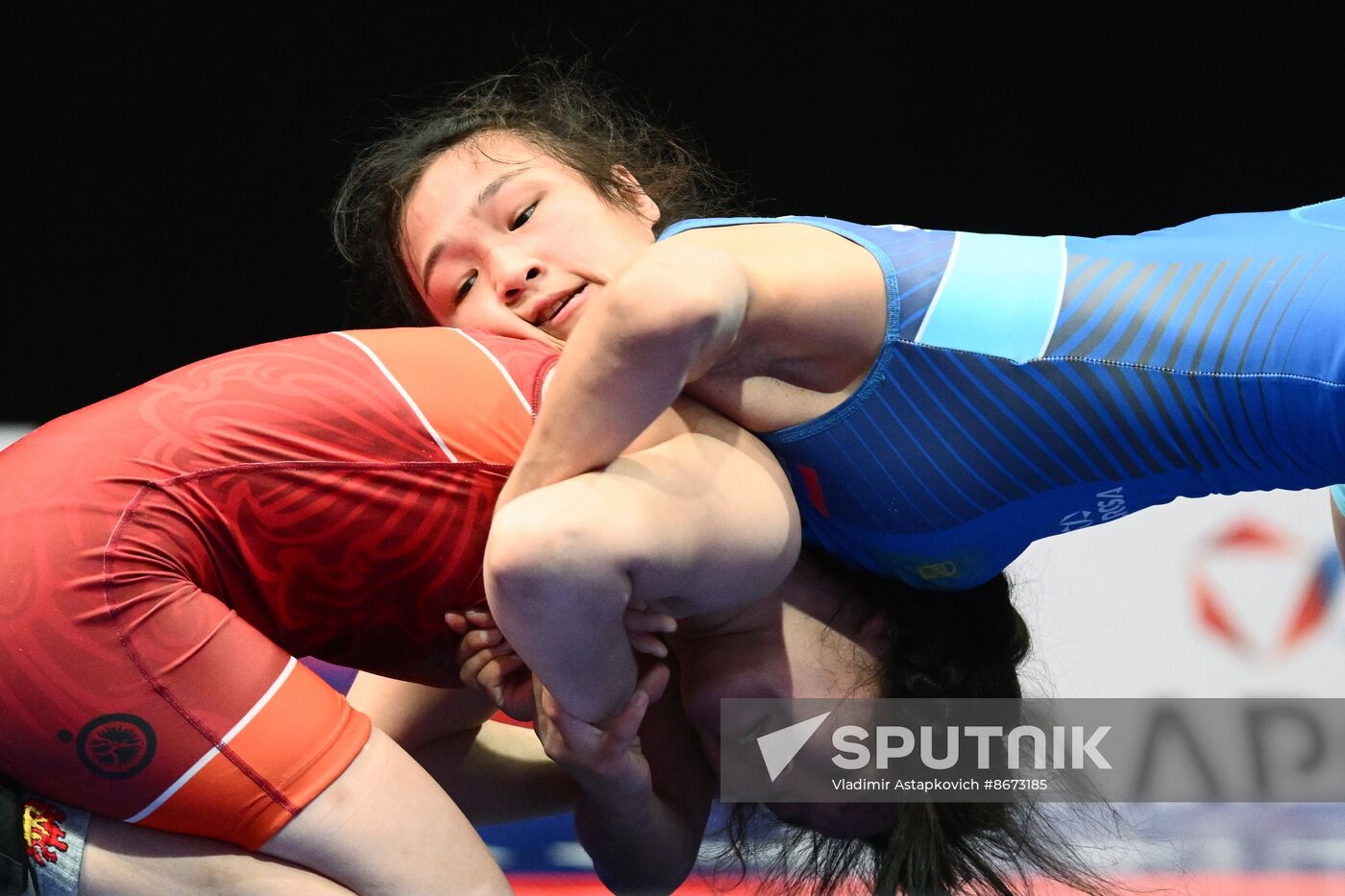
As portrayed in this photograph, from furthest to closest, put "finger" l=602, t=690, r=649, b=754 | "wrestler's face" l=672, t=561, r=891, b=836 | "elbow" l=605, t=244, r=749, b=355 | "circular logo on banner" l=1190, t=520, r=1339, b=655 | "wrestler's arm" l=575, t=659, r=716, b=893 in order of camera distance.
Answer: "circular logo on banner" l=1190, t=520, r=1339, b=655 → "wrestler's arm" l=575, t=659, r=716, b=893 → "wrestler's face" l=672, t=561, r=891, b=836 → "finger" l=602, t=690, r=649, b=754 → "elbow" l=605, t=244, r=749, b=355

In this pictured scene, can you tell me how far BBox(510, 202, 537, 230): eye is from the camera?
1723 mm

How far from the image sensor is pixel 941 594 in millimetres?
1580

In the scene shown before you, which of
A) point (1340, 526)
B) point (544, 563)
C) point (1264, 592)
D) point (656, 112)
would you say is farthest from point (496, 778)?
point (656, 112)

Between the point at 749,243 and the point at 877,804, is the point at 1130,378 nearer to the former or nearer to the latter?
the point at 749,243

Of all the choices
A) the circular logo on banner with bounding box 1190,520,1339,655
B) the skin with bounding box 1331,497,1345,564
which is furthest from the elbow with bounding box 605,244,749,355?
the circular logo on banner with bounding box 1190,520,1339,655

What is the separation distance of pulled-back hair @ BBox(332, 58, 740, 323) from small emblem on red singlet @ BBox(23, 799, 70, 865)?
2.69 ft

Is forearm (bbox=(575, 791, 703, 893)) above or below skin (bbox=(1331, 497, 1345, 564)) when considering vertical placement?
below

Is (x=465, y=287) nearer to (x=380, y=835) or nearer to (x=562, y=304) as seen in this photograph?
(x=562, y=304)

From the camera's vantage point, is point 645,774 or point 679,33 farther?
point 679,33

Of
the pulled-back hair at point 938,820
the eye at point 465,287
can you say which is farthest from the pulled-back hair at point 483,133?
the pulled-back hair at point 938,820

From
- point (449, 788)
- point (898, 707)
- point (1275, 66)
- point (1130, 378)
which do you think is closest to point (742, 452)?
point (1130, 378)

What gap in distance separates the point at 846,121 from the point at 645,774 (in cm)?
159

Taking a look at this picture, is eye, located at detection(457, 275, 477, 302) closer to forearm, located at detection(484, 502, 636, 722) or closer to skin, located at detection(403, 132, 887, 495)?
skin, located at detection(403, 132, 887, 495)

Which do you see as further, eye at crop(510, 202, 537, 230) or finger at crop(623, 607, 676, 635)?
eye at crop(510, 202, 537, 230)
